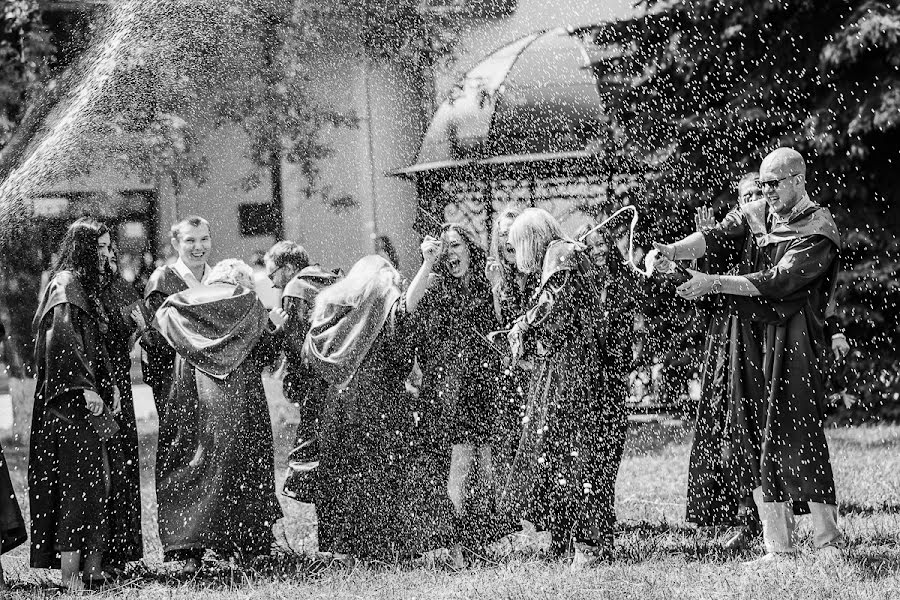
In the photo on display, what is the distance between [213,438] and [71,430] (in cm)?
79

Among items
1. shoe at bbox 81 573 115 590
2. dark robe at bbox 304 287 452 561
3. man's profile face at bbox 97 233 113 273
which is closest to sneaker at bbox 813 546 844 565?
dark robe at bbox 304 287 452 561

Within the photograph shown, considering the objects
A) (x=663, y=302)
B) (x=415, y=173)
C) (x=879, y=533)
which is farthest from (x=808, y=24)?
(x=879, y=533)

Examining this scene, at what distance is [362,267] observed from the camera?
7125 mm

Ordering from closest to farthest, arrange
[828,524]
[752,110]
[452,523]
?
1. [828,524]
2. [452,523]
3. [752,110]

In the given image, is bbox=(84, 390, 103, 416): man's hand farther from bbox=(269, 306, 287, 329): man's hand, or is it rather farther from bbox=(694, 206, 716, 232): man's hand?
bbox=(694, 206, 716, 232): man's hand

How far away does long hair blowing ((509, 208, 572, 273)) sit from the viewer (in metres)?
6.54

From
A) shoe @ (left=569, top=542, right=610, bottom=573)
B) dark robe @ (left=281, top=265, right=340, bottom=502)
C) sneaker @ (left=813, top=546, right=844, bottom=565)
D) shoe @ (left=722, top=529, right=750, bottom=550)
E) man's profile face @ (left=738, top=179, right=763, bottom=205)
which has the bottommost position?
shoe @ (left=722, top=529, right=750, bottom=550)

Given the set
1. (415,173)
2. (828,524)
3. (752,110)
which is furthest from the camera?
(415,173)

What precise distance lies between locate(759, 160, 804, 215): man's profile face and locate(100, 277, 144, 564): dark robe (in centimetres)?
369

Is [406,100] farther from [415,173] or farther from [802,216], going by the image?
[802,216]

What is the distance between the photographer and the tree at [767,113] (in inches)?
459

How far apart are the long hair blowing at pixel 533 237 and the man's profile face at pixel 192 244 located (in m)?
1.89

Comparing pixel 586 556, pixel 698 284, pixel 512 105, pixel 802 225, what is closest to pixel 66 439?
pixel 586 556

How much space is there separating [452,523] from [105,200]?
37.3 feet
